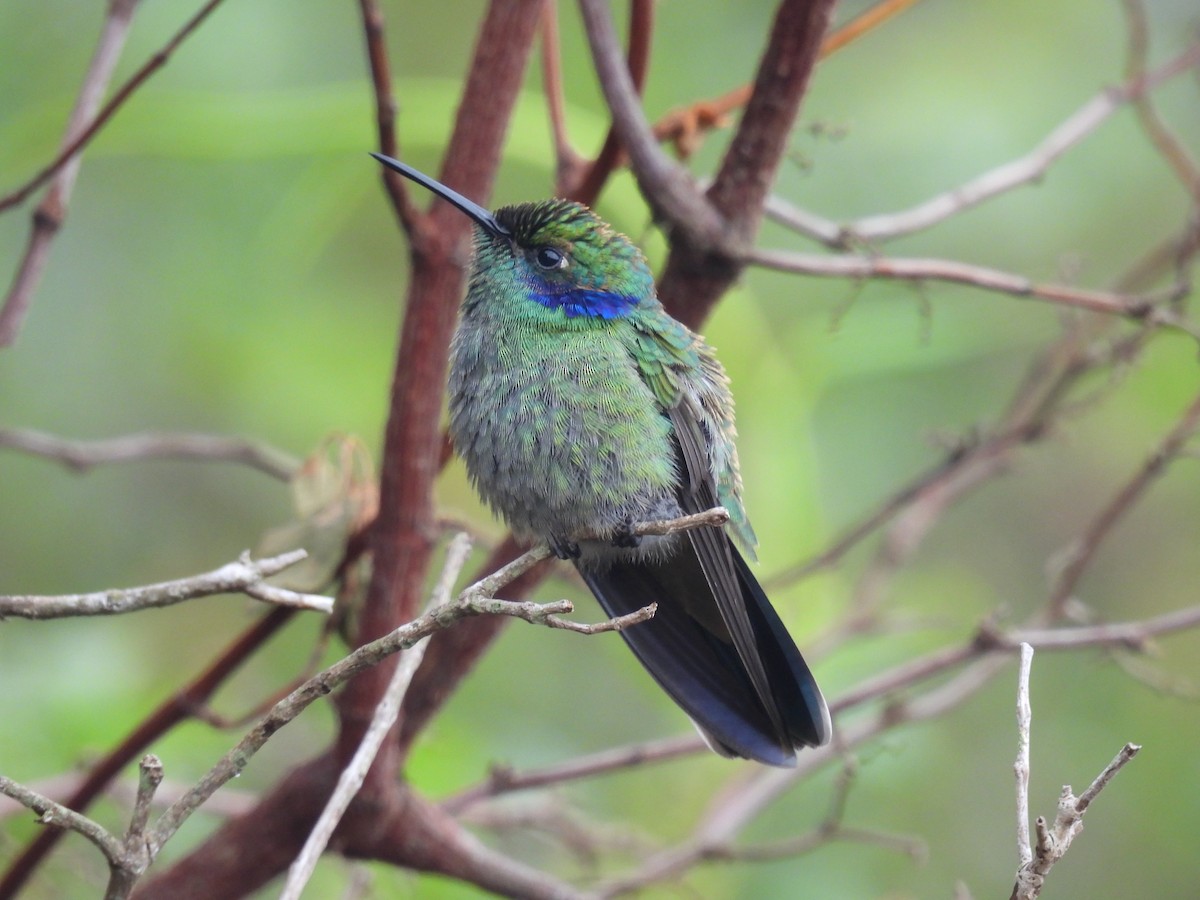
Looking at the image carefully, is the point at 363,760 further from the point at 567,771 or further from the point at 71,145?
the point at 71,145

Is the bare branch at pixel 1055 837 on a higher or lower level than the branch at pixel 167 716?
higher

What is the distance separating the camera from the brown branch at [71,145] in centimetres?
215

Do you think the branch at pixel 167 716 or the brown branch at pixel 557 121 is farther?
the brown branch at pixel 557 121

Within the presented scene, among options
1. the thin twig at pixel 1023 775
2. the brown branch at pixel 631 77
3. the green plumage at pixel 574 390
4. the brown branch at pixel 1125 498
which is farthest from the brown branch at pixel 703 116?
the thin twig at pixel 1023 775

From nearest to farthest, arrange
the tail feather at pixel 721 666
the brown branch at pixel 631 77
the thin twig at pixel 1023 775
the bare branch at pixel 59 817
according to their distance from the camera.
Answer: the bare branch at pixel 59 817
the thin twig at pixel 1023 775
the tail feather at pixel 721 666
the brown branch at pixel 631 77

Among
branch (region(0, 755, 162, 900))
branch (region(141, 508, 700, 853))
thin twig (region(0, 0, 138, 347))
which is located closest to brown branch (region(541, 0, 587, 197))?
thin twig (region(0, 0, 138, 347))

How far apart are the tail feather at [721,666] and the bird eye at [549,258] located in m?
0.56

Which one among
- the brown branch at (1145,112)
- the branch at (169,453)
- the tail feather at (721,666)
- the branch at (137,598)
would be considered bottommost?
the branch at (169,453)

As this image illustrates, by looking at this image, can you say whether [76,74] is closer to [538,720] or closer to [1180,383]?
[538,720]

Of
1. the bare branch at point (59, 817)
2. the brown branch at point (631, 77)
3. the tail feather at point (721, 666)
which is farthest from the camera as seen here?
the brown branch at point (631, 77)

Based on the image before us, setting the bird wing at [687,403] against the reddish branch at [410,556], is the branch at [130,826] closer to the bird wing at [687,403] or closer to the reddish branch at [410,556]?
the reddish branch at [410,556]

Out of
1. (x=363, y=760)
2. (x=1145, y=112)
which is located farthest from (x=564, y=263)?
(x=1145, y=112)

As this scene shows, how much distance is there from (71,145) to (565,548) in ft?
3.67

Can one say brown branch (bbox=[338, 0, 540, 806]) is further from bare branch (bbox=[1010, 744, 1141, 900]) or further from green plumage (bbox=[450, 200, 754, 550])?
bare branch (bbox=[1010, 744, 1141, 900])
